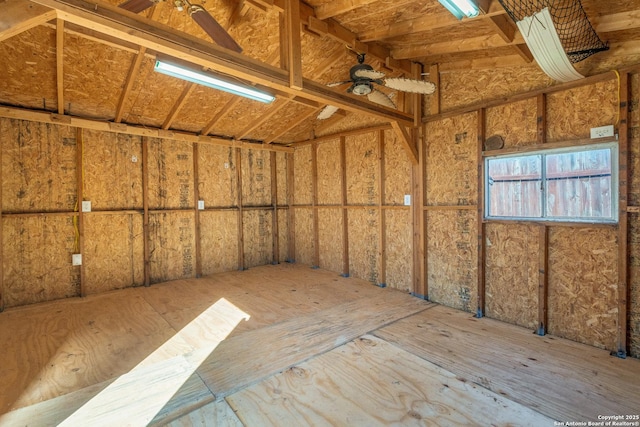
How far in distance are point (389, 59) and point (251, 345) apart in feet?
13.0

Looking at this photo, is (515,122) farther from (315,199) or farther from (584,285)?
(315,199)

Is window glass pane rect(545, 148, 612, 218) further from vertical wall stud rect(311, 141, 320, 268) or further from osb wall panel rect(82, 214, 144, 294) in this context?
osb wall panel rect(82, 214, 144, 294)

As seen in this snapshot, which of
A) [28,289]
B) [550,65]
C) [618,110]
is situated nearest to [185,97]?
[28,289]

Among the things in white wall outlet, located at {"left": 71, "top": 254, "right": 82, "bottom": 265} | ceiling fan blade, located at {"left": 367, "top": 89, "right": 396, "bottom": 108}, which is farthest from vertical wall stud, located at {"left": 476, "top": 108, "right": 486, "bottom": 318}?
white wall outlet, located at {"left": 71, "top": 254, "right": 82, "bottom": 265}

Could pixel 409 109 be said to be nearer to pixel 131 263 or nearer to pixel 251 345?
pixel 251 345

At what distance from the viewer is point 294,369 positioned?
250 centimetres

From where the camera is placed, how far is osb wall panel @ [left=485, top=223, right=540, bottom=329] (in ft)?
10.7

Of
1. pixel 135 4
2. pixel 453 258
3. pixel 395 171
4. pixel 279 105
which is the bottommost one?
pixel 453 258

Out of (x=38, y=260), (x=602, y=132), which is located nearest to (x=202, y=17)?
(x=602, y=132)

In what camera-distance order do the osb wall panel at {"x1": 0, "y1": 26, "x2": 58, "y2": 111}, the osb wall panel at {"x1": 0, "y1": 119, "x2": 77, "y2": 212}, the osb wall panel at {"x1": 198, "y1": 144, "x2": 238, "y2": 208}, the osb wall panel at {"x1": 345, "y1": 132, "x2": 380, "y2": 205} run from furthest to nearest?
1. the osb wall panel at {"x1": 198, "y1": 144, "x2": 238, "y2": 208}
2. the osb wall panel at {"x1": 345, "y1": 132, "x2": 380, "y2": 205}
3. the osb wall panel at {"x1": 0, "y1": 119, "x2": 77, "y2": 212}
4. the osb wall panel at {"x1": 0, "y1": 26, "x2": 58, "y2": 111}

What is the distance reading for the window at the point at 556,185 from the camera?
282cm

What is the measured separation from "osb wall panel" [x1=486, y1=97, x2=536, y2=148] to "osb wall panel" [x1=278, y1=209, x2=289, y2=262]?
460 cm

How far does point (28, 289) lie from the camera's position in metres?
4.16

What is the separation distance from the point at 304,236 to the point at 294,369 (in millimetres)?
4239
